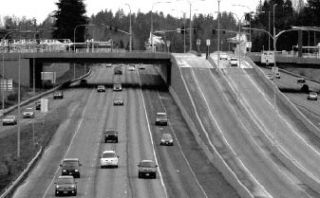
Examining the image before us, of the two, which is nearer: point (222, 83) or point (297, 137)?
point (297, 137)

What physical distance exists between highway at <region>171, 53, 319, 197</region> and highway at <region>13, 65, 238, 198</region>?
304 centimetres

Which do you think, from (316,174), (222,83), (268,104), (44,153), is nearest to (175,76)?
(222,83)

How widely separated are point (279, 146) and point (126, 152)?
15.2 m

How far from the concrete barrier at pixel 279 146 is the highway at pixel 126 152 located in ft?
21.2

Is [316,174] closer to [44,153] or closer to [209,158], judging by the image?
[209,158]

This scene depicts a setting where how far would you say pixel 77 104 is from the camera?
432 ft

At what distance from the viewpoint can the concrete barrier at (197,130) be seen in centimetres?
6570

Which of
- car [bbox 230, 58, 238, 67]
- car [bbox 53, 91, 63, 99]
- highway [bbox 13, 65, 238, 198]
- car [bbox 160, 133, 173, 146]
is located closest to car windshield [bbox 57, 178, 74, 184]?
highway [bbox 13, 65, 238, 198]

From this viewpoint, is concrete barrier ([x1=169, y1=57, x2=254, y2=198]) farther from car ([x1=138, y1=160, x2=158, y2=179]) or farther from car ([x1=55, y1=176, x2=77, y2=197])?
car ([x1=55, y1=176, x2=77, y2=197])

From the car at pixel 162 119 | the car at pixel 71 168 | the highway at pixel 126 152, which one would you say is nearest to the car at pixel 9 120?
the highway at pixel 126 152

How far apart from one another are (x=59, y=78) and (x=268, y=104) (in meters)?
81.0

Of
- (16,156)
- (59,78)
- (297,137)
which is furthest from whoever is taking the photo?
(59,78)

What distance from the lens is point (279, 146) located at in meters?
89.5

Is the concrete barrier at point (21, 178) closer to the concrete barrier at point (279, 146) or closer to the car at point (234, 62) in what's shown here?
the concrete barrier at point (279, 146)
